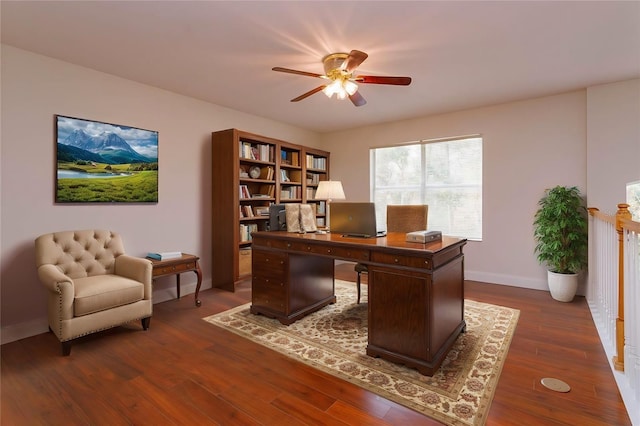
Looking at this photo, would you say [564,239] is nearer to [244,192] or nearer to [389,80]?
[389,80]

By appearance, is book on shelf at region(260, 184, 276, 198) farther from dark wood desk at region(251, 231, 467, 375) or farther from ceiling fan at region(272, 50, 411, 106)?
ceiling fan at region(272, 50, 411, 106)

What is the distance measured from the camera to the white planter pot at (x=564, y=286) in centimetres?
353

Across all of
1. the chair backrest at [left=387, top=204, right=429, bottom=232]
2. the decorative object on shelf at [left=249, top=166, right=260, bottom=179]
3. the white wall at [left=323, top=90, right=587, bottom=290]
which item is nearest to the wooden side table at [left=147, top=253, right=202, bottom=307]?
the decorative object on shelf at [left=249, top=166, right=260, bottom=179]

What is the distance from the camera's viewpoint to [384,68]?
10.00ft

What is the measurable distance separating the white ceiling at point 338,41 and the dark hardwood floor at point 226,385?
2.50 meters

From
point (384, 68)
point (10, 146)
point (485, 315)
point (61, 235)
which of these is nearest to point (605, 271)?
point (485, 315)

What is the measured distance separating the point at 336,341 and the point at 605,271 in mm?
2502

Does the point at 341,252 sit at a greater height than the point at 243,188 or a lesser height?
lesser

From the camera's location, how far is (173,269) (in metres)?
3.30

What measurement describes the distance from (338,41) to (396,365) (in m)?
2.56

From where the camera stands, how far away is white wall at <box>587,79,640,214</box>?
11.0ft

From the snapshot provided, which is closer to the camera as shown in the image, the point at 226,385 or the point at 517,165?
the point at 226,385

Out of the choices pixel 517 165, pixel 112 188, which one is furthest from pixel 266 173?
pixel 517 165

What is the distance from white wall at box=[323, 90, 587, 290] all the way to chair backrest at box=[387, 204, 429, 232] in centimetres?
155
